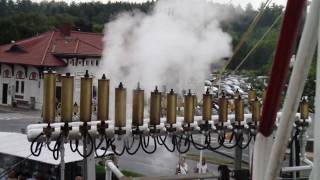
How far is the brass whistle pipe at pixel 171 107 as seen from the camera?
6344 millimetres

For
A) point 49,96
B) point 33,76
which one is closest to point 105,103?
point 49,96

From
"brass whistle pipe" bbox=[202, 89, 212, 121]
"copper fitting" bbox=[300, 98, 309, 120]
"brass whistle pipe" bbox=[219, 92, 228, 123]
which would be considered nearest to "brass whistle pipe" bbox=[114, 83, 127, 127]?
"brass whistle pipe" bbox=[202, 89, 212, 121]

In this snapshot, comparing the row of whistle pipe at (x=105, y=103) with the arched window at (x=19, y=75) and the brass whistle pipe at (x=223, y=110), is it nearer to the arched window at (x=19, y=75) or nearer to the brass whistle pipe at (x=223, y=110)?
A: the brass whistle pipe at (x=223, y=110)

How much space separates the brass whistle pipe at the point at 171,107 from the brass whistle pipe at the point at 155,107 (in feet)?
0.52

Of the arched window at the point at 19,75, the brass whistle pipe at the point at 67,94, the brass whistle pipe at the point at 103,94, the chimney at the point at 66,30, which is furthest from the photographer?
the arched window at the point at 19,75

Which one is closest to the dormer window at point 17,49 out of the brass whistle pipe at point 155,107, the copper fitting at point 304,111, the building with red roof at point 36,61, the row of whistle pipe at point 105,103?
the building with red roof at point 36,61

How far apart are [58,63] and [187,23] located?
22674 mm

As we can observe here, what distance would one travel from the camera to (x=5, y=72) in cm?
4188

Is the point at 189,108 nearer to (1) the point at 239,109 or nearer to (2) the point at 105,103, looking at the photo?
(1) the point at 239,109

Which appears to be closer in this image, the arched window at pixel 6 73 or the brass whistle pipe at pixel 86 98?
the brass whistle pipe at pixel 86 98

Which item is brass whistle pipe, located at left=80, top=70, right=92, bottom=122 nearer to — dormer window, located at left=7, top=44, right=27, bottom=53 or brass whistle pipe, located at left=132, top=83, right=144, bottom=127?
brass whistle pipe, located at left=132, top=83, right=144, bottom=127

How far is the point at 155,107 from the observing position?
6.26 m

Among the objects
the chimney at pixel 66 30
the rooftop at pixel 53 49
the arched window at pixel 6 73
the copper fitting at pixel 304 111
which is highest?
the chimney at pixel 66 30

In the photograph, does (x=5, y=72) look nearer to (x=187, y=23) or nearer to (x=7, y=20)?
(x=7, y=20)
